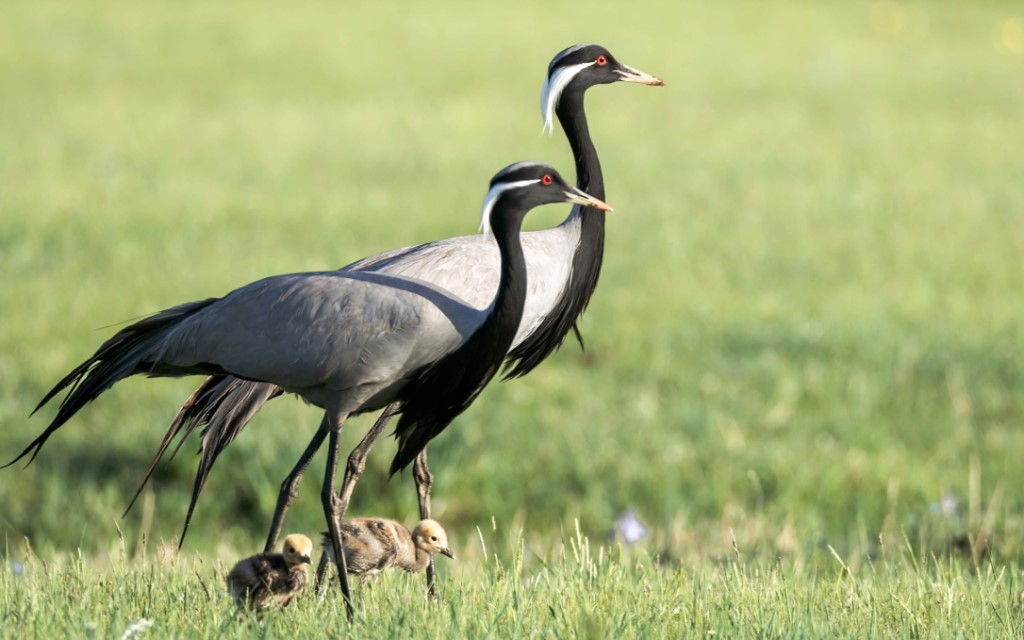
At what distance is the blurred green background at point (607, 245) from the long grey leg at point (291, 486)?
0.56 m

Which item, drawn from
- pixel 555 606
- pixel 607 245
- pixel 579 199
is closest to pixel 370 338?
pixel 579 199

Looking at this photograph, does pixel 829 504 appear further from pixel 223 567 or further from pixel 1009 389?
pixel 223 567

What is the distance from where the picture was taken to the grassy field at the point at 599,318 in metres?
4.65

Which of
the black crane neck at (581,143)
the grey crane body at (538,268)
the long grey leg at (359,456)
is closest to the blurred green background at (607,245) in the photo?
the grey crane body at (538,268)

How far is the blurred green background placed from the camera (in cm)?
780

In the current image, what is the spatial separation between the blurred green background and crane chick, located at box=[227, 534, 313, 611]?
1038 mm

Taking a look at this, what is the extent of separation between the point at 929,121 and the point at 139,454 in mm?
15789

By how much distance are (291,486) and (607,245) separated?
9.02m

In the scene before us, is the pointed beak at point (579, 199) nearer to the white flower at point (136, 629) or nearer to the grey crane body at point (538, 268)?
the grey crane body at point (538, 268)

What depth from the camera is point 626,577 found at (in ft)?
15.2

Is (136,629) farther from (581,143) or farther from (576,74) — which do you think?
(576,74)

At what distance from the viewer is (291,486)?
5.26m

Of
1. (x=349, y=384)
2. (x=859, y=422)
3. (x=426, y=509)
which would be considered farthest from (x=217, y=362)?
(x=859, y=422)

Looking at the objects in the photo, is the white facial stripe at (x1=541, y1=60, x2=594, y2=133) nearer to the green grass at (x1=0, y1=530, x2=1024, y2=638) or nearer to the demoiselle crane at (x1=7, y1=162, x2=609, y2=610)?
the demoiselle crane at (x1=7, y1=162, x2=609, y2=610)
